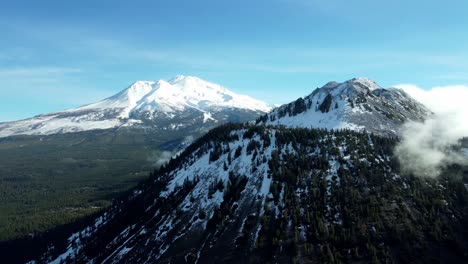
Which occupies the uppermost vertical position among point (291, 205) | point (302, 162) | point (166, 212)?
point (302, 162)

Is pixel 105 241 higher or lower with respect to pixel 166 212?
lower

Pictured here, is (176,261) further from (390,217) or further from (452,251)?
(452,251)

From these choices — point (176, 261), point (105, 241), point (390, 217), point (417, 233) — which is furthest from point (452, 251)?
point (105, 241)

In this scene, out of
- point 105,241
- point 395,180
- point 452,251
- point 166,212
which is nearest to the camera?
point 452,251

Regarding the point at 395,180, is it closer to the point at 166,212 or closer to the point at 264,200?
the point at 264,200

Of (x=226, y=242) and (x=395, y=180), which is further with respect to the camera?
(x=395, y=180)

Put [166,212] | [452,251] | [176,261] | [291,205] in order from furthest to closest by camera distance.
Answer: [166,212]
[291,205]
[176,261]
[452,251]
